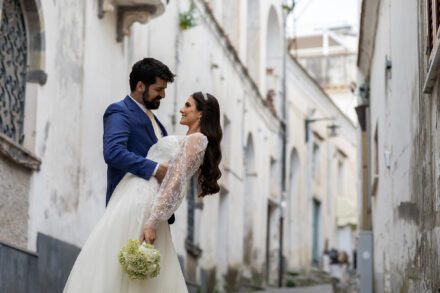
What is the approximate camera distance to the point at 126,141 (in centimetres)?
567

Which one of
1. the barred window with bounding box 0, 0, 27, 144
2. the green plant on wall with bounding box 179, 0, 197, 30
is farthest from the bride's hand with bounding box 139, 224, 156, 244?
the green plant on wall with bounding box 179, 0, 197, 30

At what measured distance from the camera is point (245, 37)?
953 inches

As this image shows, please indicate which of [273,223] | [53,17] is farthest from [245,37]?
[53,17]

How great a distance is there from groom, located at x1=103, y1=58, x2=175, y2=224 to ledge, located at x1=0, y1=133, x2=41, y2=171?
3446mm

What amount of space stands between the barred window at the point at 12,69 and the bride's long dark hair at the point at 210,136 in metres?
4.14

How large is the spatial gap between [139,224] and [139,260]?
1.09 ft

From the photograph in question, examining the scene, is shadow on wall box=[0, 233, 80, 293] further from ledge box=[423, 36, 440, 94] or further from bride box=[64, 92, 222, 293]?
ledge box=[423, 36, 440, 94]

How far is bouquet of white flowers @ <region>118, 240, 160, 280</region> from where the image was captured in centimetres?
523

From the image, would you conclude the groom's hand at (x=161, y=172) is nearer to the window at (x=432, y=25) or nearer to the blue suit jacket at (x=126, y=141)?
the blue suit jacket at (x=126, y=141)

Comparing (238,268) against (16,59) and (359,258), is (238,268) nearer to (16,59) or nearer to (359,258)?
(359,258)

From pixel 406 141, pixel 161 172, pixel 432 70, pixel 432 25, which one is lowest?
pixel 161 172

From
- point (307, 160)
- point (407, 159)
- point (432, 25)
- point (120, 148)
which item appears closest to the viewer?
point (120, 148)

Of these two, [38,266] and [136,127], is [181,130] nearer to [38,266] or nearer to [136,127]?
[38,266]

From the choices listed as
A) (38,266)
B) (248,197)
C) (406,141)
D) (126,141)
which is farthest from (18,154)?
(248,197)
